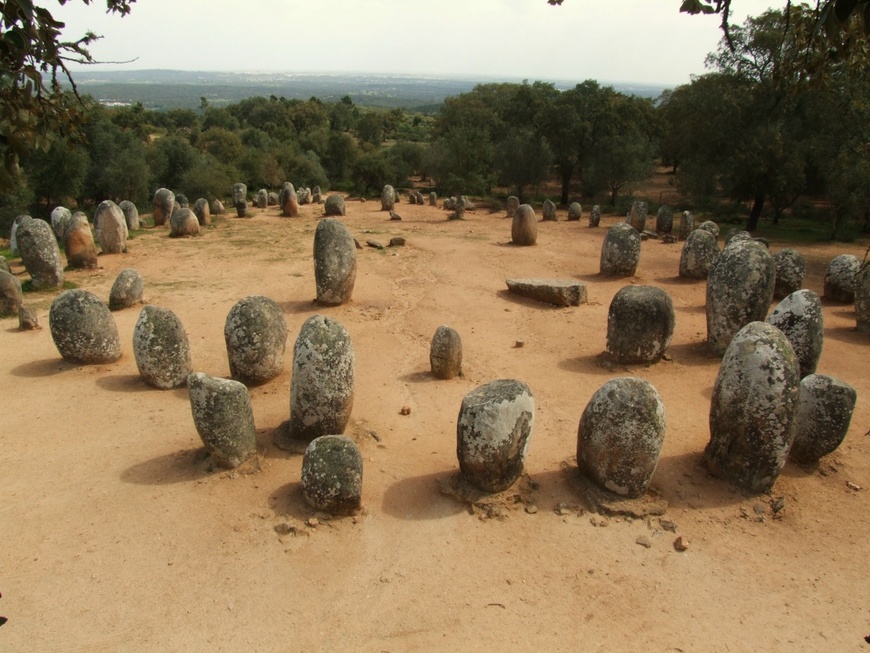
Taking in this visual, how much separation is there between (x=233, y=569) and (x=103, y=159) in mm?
28909

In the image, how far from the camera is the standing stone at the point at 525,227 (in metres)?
22.3

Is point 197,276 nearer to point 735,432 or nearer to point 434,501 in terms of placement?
point 434,501

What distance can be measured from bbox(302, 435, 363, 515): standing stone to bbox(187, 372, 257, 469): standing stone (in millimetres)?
1242

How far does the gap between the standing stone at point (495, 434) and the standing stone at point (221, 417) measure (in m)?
2.84

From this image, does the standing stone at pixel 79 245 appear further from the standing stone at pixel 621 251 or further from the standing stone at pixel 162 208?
the standing stone at pixel 621 251

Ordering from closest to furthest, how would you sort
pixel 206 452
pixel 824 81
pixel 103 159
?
pixel 824 81 < pixel 206 452 < pixel 103 159

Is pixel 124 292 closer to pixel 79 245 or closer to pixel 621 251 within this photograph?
pixel 79 245

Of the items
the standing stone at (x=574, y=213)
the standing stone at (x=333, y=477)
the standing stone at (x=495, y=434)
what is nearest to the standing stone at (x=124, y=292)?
the standing stone at (x=333, y=477)

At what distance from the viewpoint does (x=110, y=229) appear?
790 inches

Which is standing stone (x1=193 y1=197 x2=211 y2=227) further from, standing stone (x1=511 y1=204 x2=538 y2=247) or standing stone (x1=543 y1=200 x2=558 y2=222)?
standing stone (x1=543 y1=200 x2=558 y2=222)

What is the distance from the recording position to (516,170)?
31.5 meters

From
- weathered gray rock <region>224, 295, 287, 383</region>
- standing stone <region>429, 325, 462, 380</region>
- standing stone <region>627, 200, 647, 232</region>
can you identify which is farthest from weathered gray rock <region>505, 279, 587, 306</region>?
standing stone <region>627, 200, 647, 232</region>

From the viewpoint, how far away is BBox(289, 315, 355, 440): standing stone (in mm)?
8578

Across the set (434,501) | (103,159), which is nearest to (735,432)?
(434,501)
